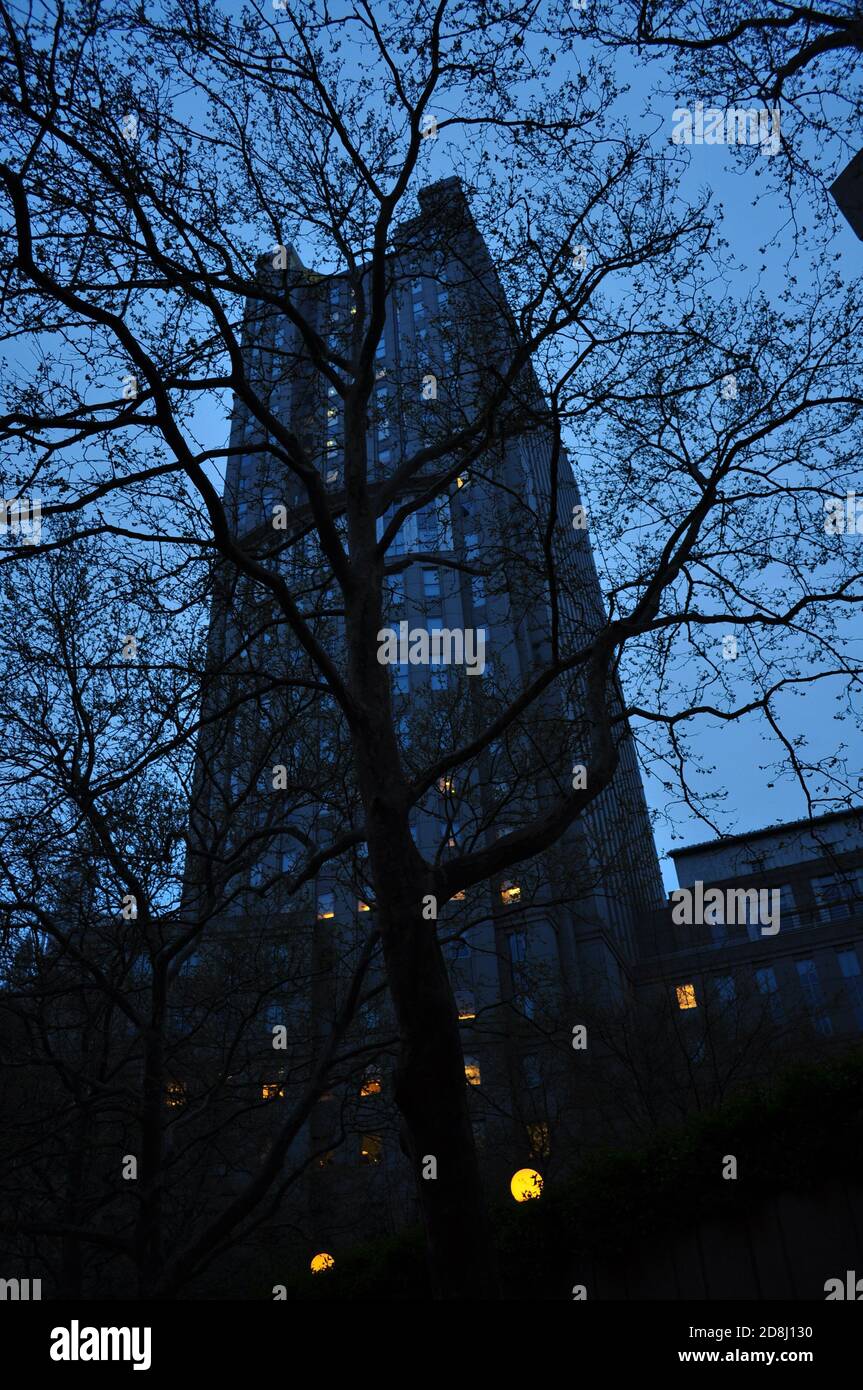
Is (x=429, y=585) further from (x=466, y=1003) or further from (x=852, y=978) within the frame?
(x=852, y=978)

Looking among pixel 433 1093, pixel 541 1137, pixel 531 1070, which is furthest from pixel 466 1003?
pixel 433 1093

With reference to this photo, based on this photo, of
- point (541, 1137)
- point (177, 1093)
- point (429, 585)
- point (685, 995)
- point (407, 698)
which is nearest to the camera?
point (177, 1093)

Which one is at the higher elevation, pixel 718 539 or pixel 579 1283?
pixel 718 539

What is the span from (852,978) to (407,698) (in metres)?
37.1

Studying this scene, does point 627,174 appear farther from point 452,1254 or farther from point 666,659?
point 452,1254

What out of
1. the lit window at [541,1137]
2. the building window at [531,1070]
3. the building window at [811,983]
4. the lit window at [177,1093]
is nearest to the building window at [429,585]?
the building window at [811,983]

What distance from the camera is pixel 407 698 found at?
18.9 m

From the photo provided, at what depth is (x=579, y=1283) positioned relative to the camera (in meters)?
10.5

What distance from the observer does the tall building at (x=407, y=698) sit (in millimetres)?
11031

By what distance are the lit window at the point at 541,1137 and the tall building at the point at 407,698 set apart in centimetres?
10

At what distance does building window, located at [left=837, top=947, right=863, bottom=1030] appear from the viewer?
148 ft
